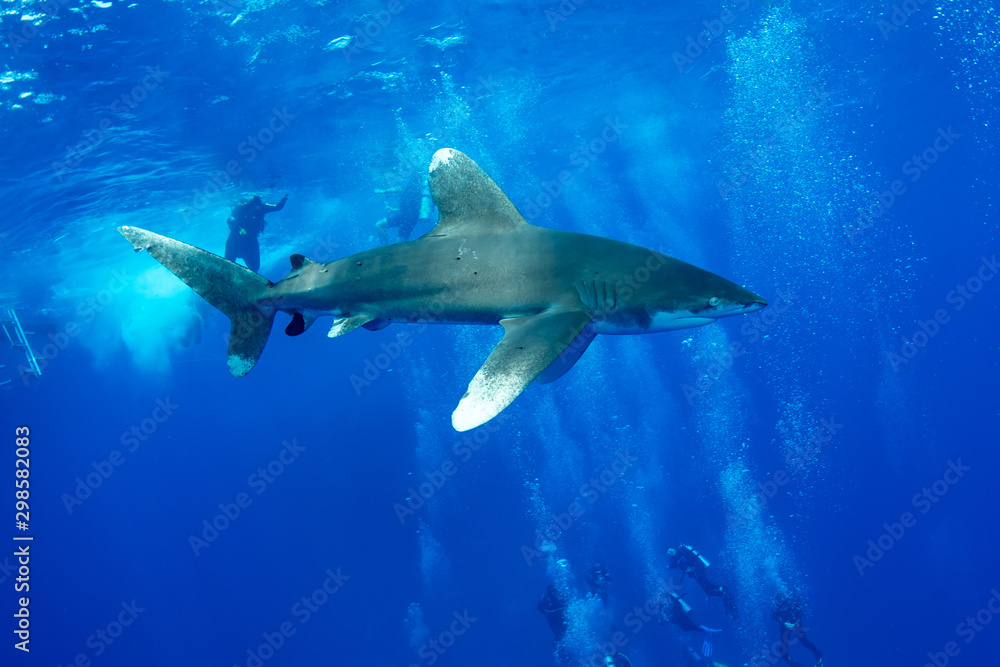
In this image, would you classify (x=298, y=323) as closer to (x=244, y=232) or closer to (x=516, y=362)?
(x=516, y=362)

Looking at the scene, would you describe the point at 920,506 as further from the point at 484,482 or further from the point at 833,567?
the point at 484,482

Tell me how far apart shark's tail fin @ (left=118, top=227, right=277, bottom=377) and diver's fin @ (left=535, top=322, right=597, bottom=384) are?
233cm

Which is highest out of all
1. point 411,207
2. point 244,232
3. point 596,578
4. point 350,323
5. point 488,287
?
point 488,287

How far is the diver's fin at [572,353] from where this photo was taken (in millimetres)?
3613

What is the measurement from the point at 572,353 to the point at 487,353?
32771mm

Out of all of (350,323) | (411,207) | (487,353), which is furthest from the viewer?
(487,353)

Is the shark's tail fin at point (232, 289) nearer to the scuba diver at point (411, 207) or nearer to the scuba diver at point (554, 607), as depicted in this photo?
the scuba diver at point (554, 607)

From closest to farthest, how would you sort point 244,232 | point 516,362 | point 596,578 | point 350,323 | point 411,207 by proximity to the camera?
point 516,362 < point 350,323 < point 596,578 < point 244,232 < point 411,207

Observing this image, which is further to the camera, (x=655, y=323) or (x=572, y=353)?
(x=572, y=353)

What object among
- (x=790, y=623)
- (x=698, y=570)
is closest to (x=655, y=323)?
(x=698, y=570)

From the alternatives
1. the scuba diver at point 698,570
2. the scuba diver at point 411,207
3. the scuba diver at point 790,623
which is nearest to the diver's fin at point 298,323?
the scuba diver at point 698,570

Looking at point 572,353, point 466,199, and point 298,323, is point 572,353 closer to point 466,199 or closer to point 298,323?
point 466,199

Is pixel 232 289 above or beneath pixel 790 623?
above

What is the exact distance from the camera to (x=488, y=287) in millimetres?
3594
